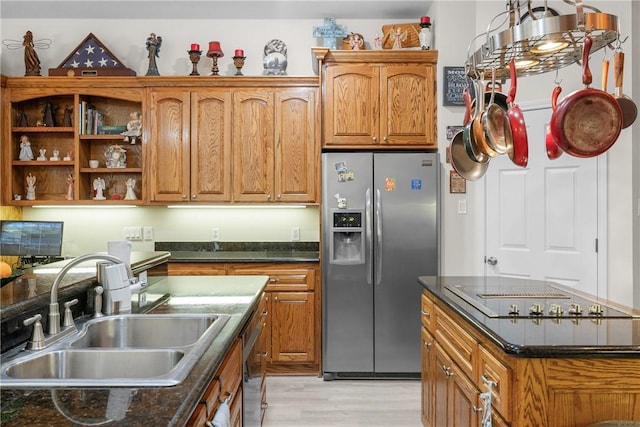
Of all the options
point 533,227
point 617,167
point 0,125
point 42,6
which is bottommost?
point 533,227

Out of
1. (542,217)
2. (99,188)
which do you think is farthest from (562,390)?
(99,188)

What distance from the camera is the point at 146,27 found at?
15.2 feet

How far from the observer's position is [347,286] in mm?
3943

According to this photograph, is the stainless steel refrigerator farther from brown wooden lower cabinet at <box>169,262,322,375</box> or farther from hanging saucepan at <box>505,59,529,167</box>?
hanging saucepan at <box>505,59,529,167</box>

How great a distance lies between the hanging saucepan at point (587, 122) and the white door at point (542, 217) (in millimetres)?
1896

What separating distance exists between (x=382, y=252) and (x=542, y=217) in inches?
48.5

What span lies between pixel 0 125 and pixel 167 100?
144 centimetres

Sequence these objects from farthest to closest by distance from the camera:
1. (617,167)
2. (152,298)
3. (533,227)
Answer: (533,227) < (617,167) < (152,298)

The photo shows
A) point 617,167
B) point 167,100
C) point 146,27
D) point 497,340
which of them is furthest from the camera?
point 146,27

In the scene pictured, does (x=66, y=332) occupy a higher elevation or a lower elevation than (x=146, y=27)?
lower

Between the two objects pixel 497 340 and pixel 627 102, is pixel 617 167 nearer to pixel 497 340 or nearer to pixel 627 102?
pixel 627 102

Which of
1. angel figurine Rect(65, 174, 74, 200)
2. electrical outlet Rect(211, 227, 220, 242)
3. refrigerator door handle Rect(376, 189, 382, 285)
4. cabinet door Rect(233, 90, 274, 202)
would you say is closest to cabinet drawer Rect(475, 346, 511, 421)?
refrigerator door handle Rect(376, 189, 382, 285)

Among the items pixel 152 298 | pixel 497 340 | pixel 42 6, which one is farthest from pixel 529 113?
pixel 42 6

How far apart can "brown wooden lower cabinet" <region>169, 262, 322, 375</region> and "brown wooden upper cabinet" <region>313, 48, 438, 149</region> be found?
1068 millimetres
